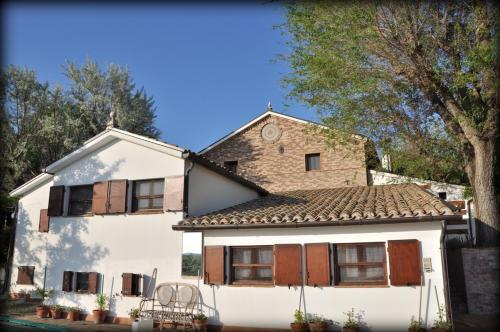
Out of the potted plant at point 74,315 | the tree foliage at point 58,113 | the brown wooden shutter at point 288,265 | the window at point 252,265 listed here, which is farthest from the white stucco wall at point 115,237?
the tree foliage at point 58,113

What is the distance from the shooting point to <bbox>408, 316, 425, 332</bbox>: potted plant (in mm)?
9055

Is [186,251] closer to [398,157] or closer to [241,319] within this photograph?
[241,319]

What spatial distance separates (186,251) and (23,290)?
7.76m

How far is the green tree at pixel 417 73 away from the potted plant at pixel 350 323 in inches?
269

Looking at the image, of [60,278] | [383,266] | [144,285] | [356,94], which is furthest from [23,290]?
[356,94]

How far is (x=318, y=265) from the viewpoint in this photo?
10.3 metres

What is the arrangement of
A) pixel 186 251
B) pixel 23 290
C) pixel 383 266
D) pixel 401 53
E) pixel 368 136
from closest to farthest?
pixel 383 266, pixel 186 251, pixel 401 53, pixel 23 290, pixel 368 136

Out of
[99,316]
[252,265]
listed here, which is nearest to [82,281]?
[99,316]

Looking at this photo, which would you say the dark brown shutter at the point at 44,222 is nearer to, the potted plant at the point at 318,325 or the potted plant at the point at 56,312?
the potted plant at the point at 56,312

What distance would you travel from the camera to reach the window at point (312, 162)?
22.4 metres

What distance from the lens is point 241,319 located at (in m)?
10.8

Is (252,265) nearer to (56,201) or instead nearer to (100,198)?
(100,198)

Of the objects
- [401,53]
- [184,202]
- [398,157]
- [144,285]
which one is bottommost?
[144,285]

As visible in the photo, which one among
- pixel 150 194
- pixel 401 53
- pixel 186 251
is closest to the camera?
pixel 186 251
